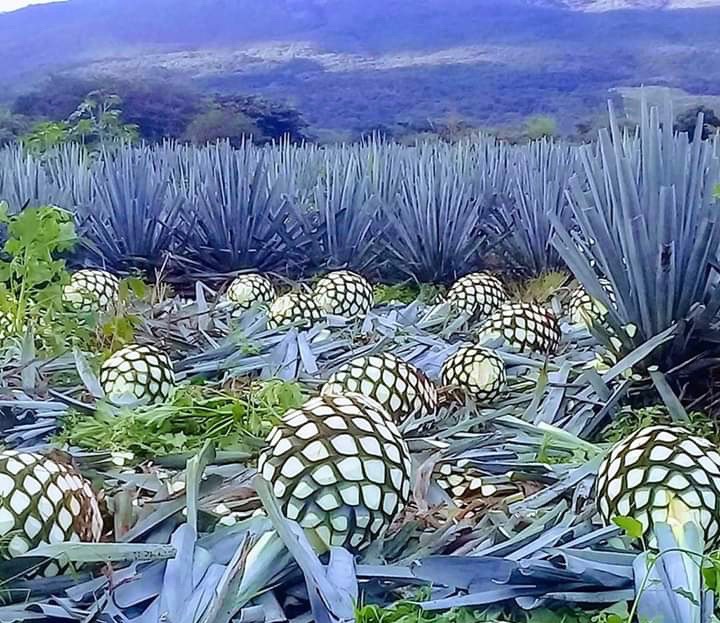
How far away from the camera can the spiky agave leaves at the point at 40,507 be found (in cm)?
97

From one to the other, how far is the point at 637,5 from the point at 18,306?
10.9 meters

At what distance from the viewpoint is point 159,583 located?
0.96m

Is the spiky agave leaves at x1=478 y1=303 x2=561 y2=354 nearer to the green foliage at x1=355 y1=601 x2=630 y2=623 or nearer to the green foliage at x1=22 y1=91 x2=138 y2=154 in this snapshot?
the green foliage at x1=355 y1=601 x2=630 y2=623

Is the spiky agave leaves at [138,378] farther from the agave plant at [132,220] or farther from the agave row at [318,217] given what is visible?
the agave plant at [132,220]

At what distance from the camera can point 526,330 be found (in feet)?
6.65

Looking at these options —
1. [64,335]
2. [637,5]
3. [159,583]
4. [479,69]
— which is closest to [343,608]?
[159,583]

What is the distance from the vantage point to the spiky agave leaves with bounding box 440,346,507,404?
5.49 ft

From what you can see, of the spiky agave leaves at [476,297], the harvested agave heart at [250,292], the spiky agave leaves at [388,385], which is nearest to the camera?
the spiky agave leaves at [388,385]

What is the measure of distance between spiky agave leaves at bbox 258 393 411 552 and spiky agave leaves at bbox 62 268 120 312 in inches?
51.0

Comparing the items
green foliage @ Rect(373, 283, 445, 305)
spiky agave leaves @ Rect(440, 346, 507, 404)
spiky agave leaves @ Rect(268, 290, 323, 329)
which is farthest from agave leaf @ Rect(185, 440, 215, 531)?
green foliage @ Rect(373, 283, 445, 305)

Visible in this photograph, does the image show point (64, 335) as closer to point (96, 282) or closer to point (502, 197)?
point (96, 282)

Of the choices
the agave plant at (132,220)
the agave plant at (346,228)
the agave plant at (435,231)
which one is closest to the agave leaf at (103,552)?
the agave plant at (435,231)

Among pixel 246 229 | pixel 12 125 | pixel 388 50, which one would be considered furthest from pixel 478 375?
pixel 388 50

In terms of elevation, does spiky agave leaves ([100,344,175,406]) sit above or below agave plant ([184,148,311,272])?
above
